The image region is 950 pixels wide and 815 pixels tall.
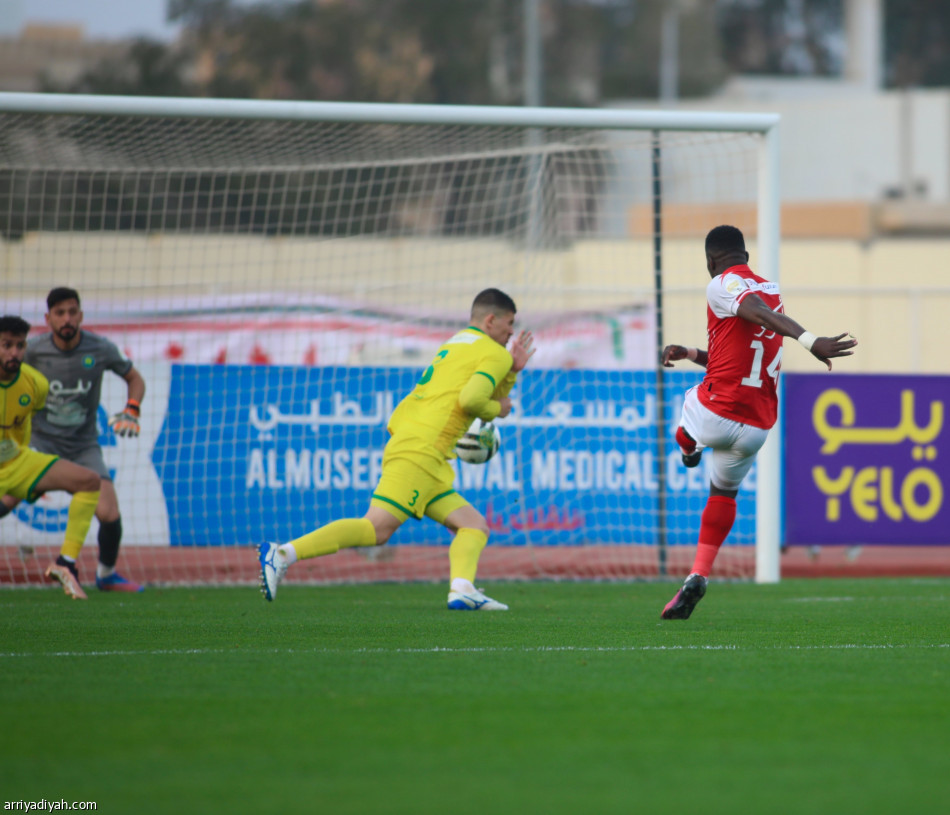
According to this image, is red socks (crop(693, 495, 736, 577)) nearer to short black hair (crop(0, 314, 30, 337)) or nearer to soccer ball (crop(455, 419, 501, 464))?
soccer ball (crop(455, 419, 501, 464))

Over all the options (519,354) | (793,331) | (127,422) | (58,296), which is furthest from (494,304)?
(58,296)

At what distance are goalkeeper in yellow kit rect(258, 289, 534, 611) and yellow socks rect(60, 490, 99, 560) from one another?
7.15 ft

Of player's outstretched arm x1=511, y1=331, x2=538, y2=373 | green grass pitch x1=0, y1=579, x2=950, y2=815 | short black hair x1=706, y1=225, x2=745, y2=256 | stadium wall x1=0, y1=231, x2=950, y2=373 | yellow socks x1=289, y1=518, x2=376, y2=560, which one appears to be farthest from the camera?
stadium wall x1=0, y1=231, x2=950, y2=373

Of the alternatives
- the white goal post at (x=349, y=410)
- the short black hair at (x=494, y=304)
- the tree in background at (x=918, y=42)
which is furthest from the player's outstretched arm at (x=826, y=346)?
the tree in background at (x=918, y=42)

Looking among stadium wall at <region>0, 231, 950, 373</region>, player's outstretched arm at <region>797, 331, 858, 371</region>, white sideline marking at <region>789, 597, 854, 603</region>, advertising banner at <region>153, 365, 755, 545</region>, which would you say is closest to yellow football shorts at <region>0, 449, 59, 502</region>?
advertising banner at <region>153, 365, 755, 545</region>

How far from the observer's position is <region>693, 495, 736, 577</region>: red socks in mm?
6578

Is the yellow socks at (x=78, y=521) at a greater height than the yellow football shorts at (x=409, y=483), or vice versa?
the yellow football shorts at (x=409, y=483)

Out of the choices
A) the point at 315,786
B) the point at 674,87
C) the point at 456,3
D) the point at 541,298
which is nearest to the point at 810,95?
the point at 674,87

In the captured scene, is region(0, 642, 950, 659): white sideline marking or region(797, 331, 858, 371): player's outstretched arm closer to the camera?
region(0, 642, 950, 659): white sideline marking

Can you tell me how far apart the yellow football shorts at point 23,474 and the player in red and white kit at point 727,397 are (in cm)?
429

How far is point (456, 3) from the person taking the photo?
43094mm

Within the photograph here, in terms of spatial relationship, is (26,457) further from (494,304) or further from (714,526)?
(714,526)

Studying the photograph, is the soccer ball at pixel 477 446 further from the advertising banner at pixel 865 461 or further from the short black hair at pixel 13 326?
the advertising banner at pixel 865 461

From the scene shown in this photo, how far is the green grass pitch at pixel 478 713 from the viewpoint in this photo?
3.22m
